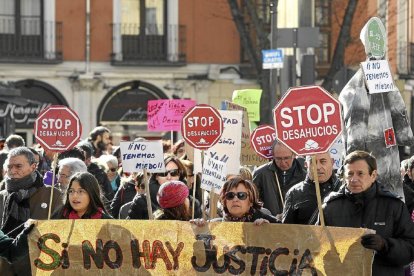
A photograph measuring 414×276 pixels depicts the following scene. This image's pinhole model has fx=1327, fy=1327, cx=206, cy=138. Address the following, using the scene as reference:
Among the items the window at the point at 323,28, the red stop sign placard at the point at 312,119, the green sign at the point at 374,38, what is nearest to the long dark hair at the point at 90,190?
the red stop sign placard at the point at 312,119

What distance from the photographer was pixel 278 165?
38.7 feet

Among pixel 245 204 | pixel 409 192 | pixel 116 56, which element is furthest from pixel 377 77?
pixel 116 56

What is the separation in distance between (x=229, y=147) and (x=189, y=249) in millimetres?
2785

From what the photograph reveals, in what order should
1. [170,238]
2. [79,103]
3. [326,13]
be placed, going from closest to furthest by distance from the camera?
[170,238] < [79,103] < [326,13]

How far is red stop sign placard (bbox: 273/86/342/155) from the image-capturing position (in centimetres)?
806

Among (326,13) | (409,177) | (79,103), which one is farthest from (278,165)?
(326,13)

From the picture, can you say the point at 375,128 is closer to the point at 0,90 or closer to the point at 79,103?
the point at 0,90

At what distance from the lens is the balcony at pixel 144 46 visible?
111 feet

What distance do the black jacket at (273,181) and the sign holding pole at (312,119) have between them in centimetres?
346

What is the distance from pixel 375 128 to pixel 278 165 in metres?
1.65

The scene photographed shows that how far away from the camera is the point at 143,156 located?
11711 mm

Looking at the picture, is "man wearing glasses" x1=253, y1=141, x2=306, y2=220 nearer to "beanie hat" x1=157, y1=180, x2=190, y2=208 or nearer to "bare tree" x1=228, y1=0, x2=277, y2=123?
"beanie hat" x1=157, y1=180, x2=190, y2=208

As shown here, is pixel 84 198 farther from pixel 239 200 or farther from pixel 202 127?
pixel 202 127

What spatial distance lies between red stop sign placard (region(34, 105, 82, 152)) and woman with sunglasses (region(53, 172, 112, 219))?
2.23m
